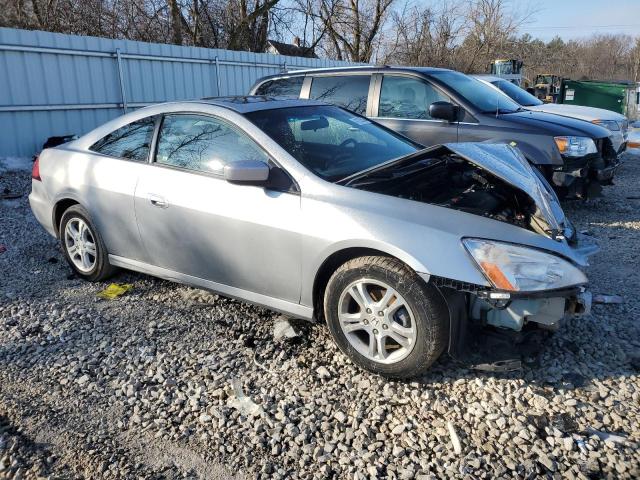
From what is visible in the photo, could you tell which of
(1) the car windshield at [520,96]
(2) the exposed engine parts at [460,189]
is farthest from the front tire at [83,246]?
(1) the car windshield at [520,96]

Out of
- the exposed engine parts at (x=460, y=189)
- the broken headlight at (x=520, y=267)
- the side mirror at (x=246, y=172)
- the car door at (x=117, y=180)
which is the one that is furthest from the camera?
the car door at (x=117, y=180)

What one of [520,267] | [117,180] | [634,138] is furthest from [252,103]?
[634,138]

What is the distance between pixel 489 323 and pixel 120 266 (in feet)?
9.72

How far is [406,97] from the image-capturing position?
666 cm

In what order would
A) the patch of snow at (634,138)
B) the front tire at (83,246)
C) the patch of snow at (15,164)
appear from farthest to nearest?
1. the patch of snow at (634,138)
2. the patch of snow at (15,164)
3. the front tire at (83,246)

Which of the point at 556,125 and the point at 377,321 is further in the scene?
the point at 556,125

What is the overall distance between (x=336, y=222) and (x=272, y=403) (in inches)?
41.8

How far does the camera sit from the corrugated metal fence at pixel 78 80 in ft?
30.1

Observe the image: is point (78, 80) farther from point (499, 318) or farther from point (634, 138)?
point (634, 138)

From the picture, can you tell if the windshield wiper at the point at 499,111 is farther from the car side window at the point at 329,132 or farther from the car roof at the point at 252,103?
the car roof at the point at 252,103

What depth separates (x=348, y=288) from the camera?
3.04 meters

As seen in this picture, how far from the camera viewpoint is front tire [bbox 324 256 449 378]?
2.80 metres

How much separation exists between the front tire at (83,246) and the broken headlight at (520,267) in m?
3.09

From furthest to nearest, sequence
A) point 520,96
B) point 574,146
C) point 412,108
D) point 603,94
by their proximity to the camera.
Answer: point 603,94
point 520,96
point 412,108
point 574,146
